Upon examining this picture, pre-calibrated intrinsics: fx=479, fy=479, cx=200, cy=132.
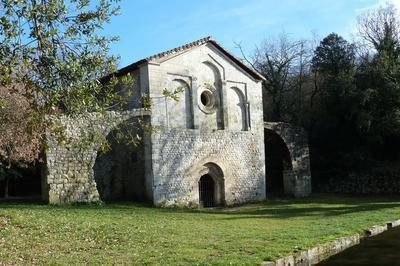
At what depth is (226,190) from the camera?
24203 mm

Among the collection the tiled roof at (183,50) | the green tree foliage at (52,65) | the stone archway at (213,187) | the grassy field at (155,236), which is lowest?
the grassy field at (155,236)

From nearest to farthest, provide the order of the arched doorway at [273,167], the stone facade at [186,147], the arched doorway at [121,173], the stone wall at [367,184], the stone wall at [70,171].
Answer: the stone wall at [70,171] → the stone facade at [186,147] → the arched doorway at [121,173] → the stone wall at [367,184] → the arched doorway at [273,167]

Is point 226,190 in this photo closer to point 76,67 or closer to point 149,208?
point 149,208

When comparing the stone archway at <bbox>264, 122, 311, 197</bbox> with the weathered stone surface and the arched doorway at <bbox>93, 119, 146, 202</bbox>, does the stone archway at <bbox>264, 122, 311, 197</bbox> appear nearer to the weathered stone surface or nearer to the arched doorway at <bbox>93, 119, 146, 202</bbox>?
the arched doorway at <bbox>93, 119, 146, 202</bbox>

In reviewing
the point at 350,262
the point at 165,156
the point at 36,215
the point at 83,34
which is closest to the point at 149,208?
the point at 165,156

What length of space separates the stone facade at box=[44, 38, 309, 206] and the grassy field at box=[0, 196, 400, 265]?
7.51 feet

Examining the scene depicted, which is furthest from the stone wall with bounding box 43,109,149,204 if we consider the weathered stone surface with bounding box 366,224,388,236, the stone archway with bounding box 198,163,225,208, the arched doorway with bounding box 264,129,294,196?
the arched doorway with bounding box 264,129,294,196

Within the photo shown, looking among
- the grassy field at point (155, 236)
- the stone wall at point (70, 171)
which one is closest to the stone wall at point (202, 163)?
the stone wall at point (70, 171)

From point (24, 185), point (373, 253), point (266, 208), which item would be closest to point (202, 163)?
point (266, 208)

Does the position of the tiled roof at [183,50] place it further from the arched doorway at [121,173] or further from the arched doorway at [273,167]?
the arched doorway at [273,167]

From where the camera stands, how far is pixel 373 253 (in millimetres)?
11438

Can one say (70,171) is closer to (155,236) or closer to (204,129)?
(204,129)

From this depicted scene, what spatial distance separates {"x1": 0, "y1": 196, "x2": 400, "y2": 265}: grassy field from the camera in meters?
9.65

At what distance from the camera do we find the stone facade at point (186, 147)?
65.8 ft
